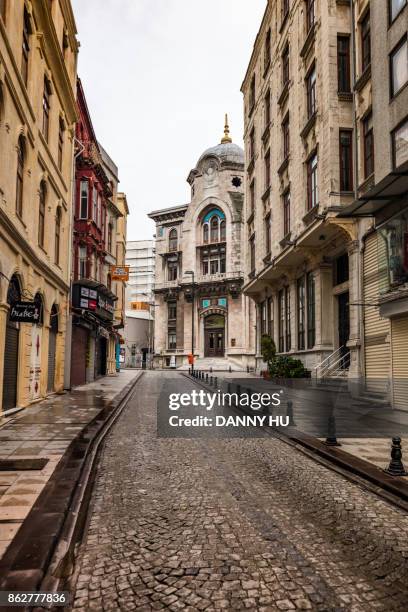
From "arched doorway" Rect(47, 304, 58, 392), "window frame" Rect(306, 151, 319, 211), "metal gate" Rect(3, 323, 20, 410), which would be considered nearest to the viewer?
"metal gate" Rect(3, 323, 20, 410)

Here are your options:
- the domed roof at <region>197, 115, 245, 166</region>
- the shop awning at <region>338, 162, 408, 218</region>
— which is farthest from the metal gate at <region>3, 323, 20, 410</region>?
the domed roof at <region>197, 115, 245, 166</region>

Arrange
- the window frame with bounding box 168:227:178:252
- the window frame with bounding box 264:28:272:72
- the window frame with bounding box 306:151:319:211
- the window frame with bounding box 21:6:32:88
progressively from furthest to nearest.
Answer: the window frame with bounding box 168:227:178:252, the window frame with bounding box 264:28:272:72, the window frame with bounding box 306:151:319:211, the window frame with bounding box 21:6:32:88

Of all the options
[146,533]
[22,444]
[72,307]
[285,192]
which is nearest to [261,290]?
[285,192]

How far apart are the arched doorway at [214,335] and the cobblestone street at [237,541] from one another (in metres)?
51.6

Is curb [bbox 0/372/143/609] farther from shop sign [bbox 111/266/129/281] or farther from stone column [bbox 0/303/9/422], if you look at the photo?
shop sign [bbox 111/266/129/281]

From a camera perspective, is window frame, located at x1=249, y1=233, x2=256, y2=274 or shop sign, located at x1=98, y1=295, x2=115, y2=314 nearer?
shop sign, located at x1=98, y1=295, x2=115, y2=314

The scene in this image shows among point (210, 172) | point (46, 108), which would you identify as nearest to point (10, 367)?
point (46, 108)

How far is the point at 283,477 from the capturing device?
7195 millimetres

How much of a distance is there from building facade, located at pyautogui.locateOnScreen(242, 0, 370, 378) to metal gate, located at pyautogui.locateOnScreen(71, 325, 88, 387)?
10.6 metres

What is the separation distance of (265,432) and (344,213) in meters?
7.57

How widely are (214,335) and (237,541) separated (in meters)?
55.7

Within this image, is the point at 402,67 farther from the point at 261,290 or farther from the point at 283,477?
the point at 261,290

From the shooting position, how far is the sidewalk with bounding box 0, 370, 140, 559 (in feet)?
18.1

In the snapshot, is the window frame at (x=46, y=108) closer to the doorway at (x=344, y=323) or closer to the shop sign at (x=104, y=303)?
the shop sign at (x=104, y=303)
